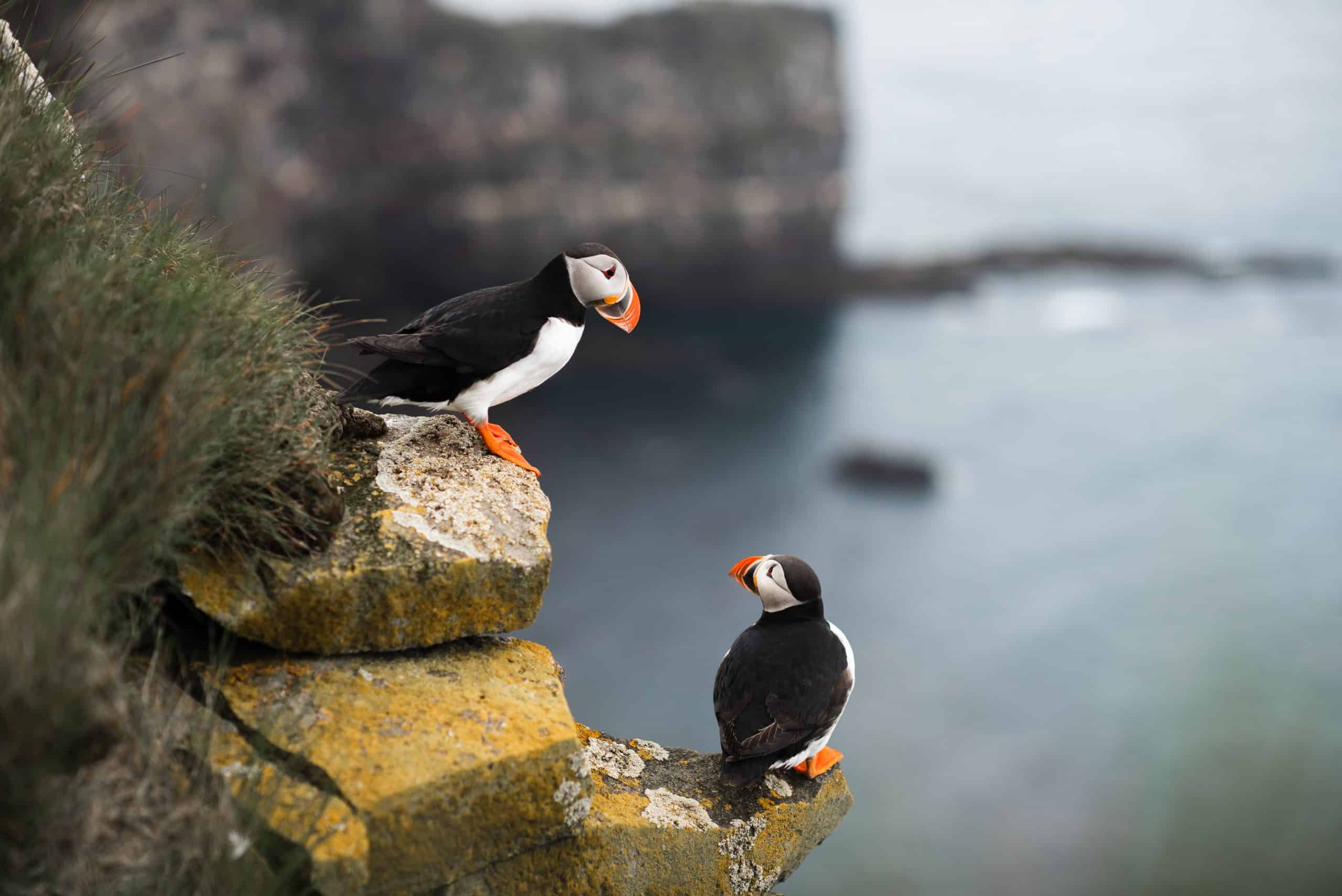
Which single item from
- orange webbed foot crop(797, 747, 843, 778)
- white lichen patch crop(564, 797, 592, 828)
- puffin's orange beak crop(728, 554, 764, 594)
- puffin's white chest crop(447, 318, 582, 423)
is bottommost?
orange webbed foot crop(797, 747, 843, 778)

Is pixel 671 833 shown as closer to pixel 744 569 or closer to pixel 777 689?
pixel 777 689

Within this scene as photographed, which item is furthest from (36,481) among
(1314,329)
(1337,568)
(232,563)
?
(1314,329)

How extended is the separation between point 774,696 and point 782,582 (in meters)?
0.67

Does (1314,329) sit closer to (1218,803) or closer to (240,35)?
(1218,803)

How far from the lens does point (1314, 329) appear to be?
73.6 metres

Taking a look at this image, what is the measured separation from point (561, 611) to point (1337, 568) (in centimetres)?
4162

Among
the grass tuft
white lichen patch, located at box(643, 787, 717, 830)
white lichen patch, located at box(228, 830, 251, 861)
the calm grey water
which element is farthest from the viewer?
the calm grey water

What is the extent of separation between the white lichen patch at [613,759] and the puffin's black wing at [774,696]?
1.46 ft

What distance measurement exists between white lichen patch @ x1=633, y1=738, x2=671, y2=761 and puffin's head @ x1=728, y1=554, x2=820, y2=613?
914 millimetres

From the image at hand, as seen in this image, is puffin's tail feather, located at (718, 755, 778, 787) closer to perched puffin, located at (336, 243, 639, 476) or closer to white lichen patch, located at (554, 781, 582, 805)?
white lichen patch, located at (554, 781, 582, 805)

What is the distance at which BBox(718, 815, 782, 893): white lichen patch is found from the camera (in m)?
4.71

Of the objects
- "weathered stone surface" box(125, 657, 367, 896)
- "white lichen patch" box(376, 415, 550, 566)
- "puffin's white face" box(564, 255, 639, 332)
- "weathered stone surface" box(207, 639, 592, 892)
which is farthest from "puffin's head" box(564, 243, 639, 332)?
"weathered stone surface" box(125, 657, 367, 896)

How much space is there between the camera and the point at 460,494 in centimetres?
480

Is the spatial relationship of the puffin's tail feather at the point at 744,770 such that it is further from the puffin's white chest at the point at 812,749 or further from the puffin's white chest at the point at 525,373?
the puffin's white chest at the point at 525,373
